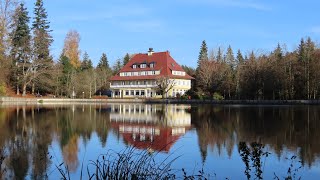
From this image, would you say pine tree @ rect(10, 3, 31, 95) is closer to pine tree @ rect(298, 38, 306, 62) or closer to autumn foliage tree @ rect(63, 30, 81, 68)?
autumn foliage tree @ rect(63, 30, 81, 68)

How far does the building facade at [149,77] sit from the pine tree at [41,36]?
51.2 feet

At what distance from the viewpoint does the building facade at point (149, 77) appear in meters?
70.9

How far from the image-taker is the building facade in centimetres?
7094

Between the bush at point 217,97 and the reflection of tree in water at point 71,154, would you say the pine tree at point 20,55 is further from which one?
the reflection of tree in water at point 71,154

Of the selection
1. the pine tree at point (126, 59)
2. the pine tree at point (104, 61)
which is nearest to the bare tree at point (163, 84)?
the pine tree at point (126, 59)

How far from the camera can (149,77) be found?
72.2m

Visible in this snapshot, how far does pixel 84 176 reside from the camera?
8898 millimetres

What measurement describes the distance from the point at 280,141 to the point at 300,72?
41057 millimetres

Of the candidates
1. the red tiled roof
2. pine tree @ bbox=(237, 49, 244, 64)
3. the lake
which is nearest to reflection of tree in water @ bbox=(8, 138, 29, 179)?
the lake

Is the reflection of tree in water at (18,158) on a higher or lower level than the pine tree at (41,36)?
lower

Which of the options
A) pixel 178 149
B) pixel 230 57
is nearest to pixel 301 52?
pixel 230 57

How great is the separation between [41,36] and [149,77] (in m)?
20.5

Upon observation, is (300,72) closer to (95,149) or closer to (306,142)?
(306,142)

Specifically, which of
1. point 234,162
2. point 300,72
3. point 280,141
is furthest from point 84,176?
point 300,72
